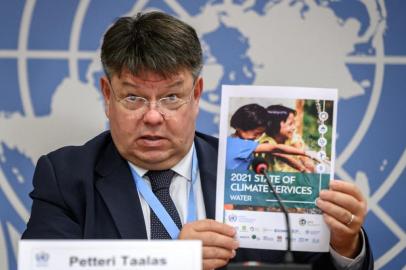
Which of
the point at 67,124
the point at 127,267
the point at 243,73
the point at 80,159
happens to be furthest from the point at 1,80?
the point at 127,267

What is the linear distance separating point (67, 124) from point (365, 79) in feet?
4.16

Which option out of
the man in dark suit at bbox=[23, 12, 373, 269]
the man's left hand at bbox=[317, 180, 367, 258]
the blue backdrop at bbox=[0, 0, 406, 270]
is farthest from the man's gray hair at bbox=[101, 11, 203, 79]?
the blue backdrop at bbox=[0, 0, 406, 270]

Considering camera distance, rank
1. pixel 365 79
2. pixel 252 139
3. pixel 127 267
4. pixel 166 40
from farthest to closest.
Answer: pixel 365 79 < pixel 166 40 < pixel 252 139 < pixel 127 267

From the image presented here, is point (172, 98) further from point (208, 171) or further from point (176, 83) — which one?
point (208, 171)

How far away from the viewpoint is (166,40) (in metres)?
1.97

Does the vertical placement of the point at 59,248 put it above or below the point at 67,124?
below

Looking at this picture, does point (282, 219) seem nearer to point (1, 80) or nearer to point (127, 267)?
point (127, 267)

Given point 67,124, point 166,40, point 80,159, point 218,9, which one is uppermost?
point 218,9

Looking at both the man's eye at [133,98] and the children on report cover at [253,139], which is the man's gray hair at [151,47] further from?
the children on report cover at [253,139]

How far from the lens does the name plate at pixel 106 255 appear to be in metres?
1.30

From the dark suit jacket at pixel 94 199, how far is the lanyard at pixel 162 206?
0.08 ft

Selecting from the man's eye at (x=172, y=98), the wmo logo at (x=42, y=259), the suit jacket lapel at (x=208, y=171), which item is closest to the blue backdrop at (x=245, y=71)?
the suit jacket lapel at (x=208, y=171)

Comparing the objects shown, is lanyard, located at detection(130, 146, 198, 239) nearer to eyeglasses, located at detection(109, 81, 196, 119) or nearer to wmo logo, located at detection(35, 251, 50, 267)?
eyeglasses, located at detection(109, 81, 196, 119)

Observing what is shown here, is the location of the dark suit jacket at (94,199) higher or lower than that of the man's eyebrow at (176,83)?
lower
